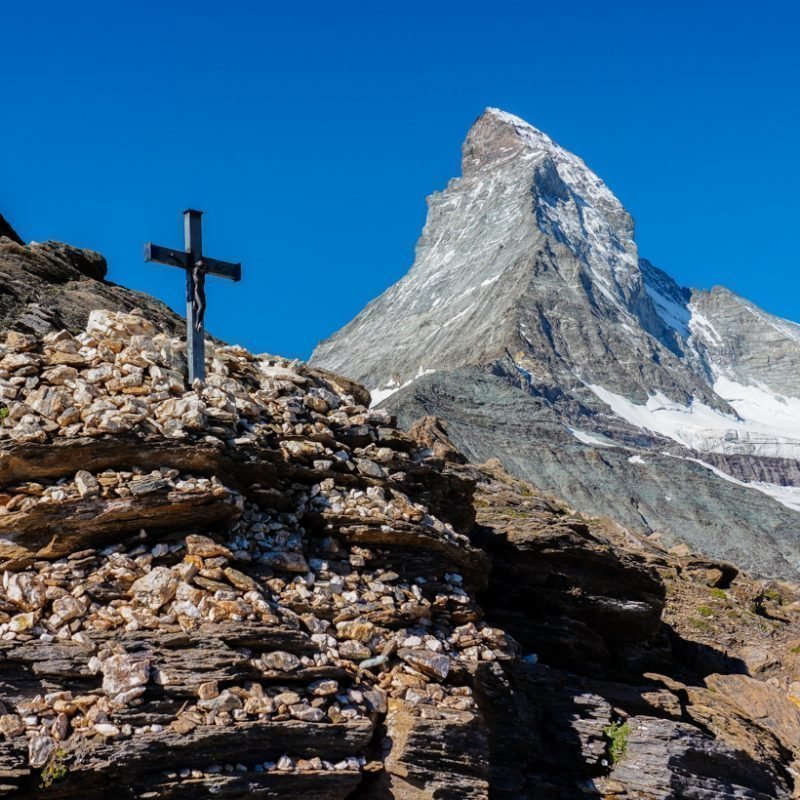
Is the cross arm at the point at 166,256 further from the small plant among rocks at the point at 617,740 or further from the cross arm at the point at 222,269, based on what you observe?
the small plant among rocks at the point at 617,740

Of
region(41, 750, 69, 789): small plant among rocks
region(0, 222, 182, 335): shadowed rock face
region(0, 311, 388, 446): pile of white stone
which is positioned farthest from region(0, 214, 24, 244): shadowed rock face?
region(41, 750, 69, 789): small plant among rocks

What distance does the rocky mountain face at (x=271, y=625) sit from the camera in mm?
10352

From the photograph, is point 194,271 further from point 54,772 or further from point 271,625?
point 54,772

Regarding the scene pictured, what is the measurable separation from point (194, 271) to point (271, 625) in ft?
16.6

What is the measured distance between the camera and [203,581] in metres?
11.5

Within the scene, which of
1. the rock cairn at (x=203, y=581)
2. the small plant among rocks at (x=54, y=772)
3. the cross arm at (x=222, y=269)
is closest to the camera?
the small plant among rocks at (x=54, y=772)

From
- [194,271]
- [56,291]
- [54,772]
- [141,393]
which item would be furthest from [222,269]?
[54,772]

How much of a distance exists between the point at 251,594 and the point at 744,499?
131 metres

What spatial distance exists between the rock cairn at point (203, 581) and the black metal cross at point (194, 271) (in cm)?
31

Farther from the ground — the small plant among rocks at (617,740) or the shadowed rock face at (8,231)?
the shadowed rock face at (8,231)

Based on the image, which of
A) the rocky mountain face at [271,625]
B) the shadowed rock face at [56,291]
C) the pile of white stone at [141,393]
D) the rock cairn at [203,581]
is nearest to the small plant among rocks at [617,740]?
the rocky mountain face at [271,625]

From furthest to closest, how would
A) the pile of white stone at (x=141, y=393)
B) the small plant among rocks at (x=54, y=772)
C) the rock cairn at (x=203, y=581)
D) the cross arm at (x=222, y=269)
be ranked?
the cross arm at (x=222, y=269)
the pile of white stone at (x=141, y=393)
the rock cairn at (x=203, y=581)
the small plant among rocks at (x=54, y=772)

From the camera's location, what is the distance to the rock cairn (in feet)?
33.7

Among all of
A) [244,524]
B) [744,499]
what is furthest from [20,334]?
[744,499]
